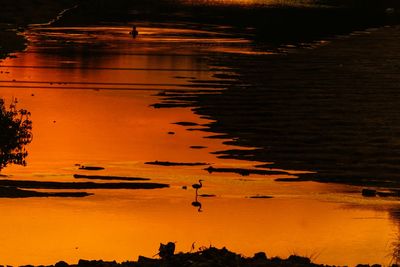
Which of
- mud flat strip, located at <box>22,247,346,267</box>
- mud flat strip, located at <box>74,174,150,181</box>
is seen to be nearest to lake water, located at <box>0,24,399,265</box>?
mud flat strip, located at <box>74,174,150,181</box>

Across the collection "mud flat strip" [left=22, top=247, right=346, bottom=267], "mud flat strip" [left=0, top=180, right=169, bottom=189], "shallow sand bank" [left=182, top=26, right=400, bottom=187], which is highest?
"mud flat strip" [left=22, top=247, right=346, bottom=267]

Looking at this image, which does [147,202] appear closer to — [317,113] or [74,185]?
[74,185]

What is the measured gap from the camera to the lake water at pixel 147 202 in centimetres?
2092

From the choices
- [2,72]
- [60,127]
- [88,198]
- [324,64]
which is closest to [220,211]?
[88,198]

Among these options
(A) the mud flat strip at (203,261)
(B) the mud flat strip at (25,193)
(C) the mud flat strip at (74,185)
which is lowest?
(C) the mud flat strip at (74,185)

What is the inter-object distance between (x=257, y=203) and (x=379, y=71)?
34326 mm

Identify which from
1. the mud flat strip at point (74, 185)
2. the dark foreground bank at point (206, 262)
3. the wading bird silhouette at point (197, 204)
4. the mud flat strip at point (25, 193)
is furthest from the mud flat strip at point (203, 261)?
the mud flat strip at point (74, 185)

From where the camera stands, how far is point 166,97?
150ft

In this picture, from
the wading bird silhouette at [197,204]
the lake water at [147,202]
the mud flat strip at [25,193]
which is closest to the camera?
the lake water at [147,202]

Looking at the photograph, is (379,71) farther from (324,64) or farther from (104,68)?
(104,68)

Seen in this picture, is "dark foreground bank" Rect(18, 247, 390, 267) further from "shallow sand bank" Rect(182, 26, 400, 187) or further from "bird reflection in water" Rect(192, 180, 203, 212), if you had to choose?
"shallow sand bank" Rect(182, 26, 400, 187)

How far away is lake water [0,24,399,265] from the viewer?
824 inches

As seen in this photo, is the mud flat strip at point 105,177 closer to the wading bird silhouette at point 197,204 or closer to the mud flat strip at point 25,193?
the mud flat strip at point 25,193

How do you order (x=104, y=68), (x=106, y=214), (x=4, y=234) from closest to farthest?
(x=4, y=234) < (x=106, y=214) < (x=104, y=68)
